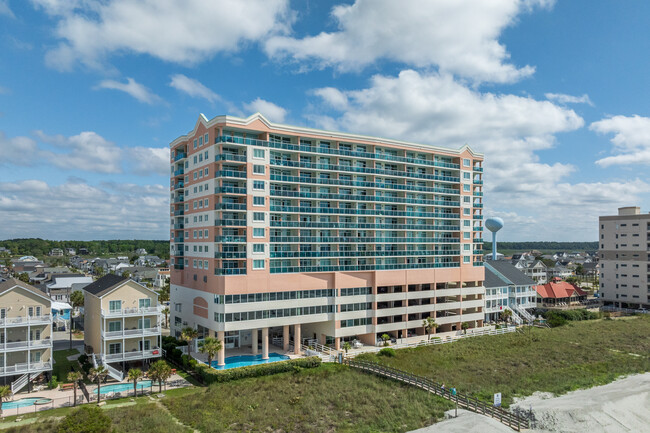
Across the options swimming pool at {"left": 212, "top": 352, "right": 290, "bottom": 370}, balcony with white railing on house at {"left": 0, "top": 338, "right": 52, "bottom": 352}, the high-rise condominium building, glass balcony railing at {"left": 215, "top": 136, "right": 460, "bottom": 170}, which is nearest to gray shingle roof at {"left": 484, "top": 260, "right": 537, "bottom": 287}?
glass balcony railing at {"left": 215, "top": 136, "right": 460, "bottom": 170}

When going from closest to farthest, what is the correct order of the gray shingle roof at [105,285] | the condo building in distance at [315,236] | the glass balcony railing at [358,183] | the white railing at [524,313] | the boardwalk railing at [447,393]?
the boardwalk railing at [447,393], the gray shingle roof at [105,285], the condo building in distance at [315,236], the glass balcony railing at [358,183], the white railing at [524,313]

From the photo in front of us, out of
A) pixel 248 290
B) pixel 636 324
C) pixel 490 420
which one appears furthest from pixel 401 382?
pixel 636 324

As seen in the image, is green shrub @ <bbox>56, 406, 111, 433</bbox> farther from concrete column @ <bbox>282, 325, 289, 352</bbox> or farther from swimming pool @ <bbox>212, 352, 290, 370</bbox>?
concrete column @ <bbox>282, 325, 289, 352</bbox>

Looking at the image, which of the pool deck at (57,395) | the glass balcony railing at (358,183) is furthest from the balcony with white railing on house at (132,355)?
the glass balcony railing at (358,183)

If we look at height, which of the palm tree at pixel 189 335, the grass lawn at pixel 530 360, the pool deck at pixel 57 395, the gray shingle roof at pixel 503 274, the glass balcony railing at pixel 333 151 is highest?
the glass balcony railing at pixel 333 151

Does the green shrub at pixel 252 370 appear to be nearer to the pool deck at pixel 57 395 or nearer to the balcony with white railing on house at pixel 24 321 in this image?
the pool deck at pixel 57 395
